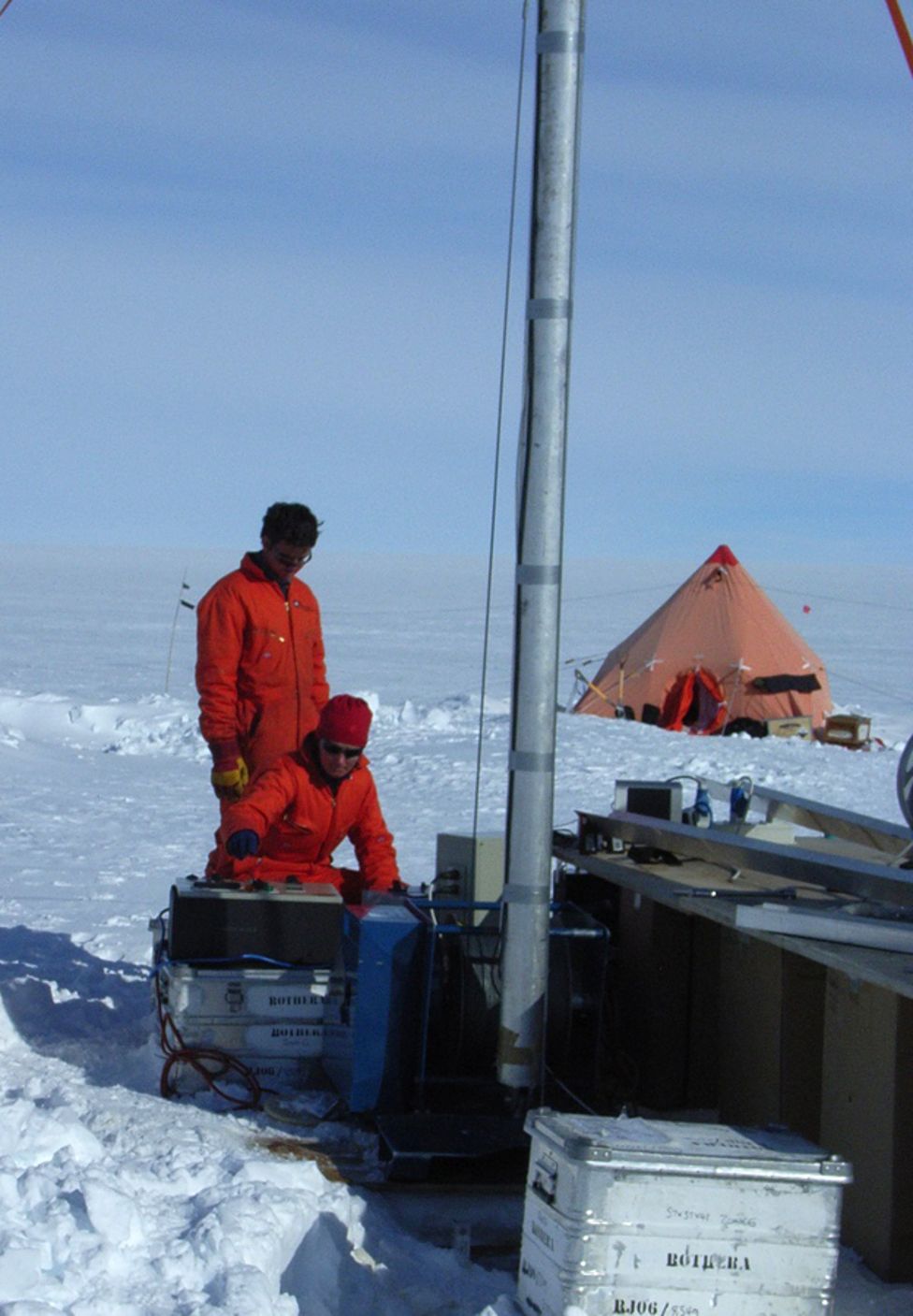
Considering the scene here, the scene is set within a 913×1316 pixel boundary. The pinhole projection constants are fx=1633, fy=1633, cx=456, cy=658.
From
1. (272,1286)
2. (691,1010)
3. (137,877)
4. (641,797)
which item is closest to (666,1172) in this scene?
(272,1286)

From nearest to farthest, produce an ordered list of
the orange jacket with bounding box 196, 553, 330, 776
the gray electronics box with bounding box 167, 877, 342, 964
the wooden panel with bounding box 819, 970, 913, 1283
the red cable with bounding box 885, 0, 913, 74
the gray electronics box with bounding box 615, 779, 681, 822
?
the wooden panel with bounding box 819, 970, 913, 1283
the red cable with bounding box 885, 0, 913, 74
the gray electronics box with bounding box 167, 877, 342, 964
the gray electronics box with bounding box 615, 779, 681, 822
the orange jacket with bounding box 196, 553, 330, 776

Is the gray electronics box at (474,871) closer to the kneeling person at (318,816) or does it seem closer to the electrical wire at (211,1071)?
the kneeling person at (318,816)

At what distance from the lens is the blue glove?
4.60 m

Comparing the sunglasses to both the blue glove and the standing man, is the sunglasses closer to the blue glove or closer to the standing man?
the standing man

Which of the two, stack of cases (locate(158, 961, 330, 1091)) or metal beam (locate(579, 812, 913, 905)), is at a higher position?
metal beam (locate(579, 812, 913, 905))

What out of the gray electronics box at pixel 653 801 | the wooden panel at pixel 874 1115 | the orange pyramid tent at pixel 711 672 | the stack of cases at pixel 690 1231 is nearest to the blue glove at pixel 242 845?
the gray electronics box at pixel 653 801

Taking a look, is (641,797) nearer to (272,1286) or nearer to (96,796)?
(272,1286)

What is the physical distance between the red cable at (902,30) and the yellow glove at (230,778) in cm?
291

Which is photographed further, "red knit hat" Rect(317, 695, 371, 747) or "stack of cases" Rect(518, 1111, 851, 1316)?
"red knit hat" Rect(317, 695, 371, 747)

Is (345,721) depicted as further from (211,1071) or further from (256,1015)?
(211,1071)

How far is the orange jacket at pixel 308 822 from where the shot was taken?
484 centimetres

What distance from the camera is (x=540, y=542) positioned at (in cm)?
382

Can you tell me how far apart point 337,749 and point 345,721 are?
120 millimetres

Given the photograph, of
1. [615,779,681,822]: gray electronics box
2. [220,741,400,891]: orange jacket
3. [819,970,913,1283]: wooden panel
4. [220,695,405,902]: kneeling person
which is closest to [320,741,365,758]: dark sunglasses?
[220,695,405,902]: kneeling person
